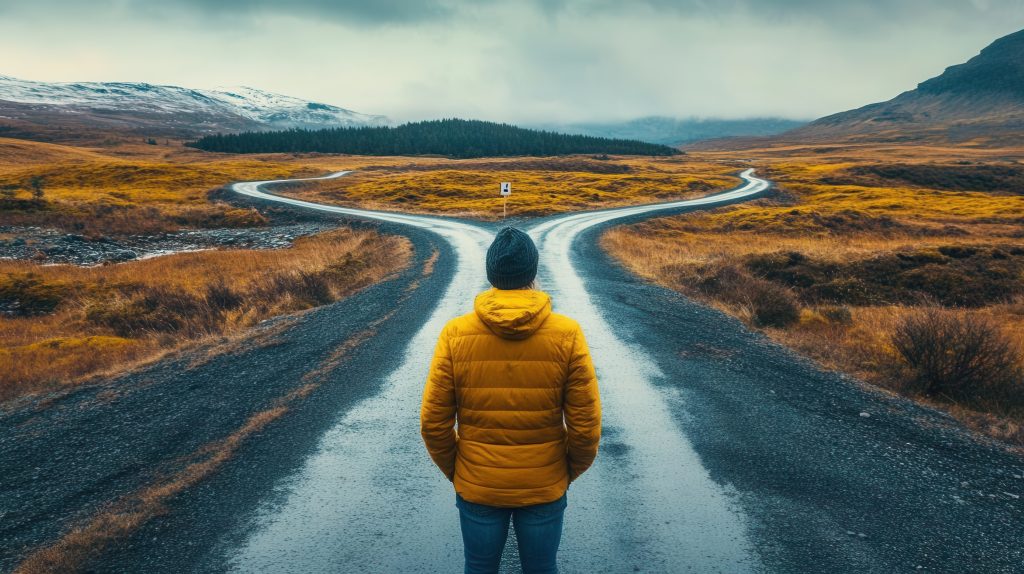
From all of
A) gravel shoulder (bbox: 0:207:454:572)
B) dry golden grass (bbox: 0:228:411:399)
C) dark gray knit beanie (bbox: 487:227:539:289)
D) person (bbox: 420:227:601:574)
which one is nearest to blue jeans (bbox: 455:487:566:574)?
person (bbox: 420:227:601:574)

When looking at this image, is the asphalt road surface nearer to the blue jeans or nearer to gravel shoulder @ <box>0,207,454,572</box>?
gravel shoulder @ <box>0,207,454,572</box>

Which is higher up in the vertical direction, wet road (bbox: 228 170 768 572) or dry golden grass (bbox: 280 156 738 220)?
dry golden grass (bbox: 280 156 738 220)

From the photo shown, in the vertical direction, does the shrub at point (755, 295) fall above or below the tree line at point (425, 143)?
below

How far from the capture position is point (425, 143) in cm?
13812

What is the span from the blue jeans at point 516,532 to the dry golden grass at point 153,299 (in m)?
8.76

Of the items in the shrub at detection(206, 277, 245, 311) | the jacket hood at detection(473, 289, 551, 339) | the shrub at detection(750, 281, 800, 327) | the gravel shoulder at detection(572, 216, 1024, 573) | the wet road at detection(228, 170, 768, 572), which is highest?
the jacket hood at detection(473, 289, 551, 339)

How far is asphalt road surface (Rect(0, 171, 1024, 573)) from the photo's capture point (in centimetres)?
415

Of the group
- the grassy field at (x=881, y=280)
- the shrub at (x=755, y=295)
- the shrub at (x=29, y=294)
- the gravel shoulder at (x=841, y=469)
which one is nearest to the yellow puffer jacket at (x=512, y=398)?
the gravel shoulder at (x=841, y=469)

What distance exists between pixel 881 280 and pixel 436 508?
801 inches

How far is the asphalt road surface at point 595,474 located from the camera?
4.15m

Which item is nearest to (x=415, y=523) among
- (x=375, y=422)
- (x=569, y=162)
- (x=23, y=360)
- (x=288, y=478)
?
(x=288, y=478)

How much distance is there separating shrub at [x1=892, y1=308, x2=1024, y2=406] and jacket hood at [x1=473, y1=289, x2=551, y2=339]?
7.57 meters

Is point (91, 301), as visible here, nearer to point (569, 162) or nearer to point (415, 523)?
point (415, 523)

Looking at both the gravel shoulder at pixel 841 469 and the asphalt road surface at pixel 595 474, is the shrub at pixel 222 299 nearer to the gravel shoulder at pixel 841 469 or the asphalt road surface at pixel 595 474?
the asphalt road surface at pixel 595 474
